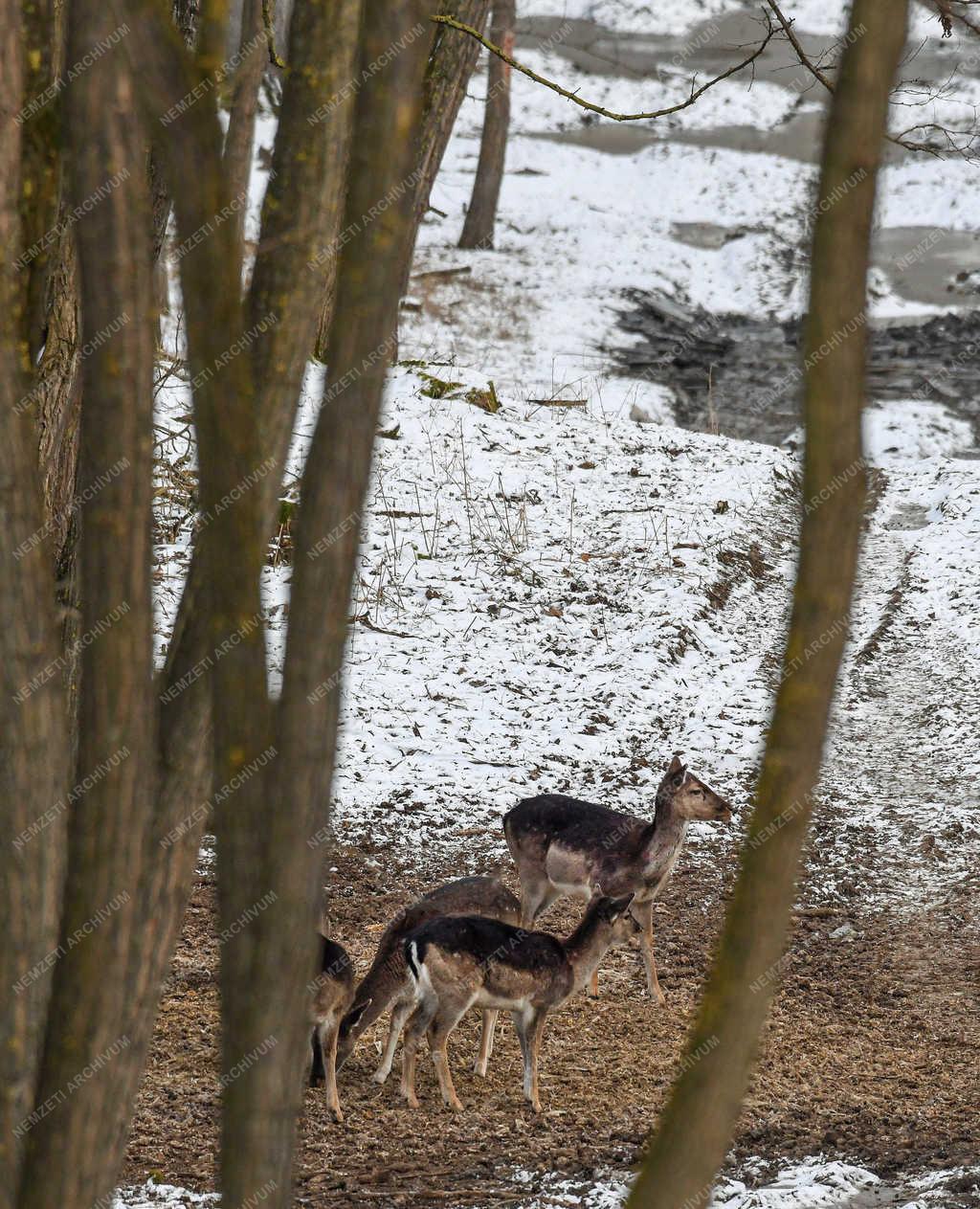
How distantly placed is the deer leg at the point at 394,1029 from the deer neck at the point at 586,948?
2.55ft

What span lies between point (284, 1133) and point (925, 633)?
10439 millimetres

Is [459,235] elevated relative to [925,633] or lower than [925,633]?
elevated

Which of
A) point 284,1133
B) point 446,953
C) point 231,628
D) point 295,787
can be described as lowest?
point 446,953

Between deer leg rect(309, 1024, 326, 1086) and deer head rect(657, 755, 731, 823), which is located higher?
deer head rect(657, 755, 731, 823)

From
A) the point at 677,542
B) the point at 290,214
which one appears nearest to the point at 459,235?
the point at 677,542

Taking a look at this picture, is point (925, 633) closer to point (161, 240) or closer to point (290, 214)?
point (161, 240)

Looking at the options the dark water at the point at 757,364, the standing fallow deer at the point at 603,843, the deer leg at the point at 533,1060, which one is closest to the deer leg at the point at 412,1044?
the deer leg at the point at 533,1060

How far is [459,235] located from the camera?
25.4 metres

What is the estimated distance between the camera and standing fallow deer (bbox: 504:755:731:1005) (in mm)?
6852

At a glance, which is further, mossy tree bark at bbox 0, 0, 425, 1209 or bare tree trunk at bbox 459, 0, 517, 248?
bare tree trunk at bbox 459, 0, 517, 248

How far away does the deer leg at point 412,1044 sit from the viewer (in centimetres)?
560

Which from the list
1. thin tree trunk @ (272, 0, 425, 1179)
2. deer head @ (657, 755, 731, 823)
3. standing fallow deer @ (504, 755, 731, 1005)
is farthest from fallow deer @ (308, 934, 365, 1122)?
thin tree trunk @ (272, 0, 425, 1179)

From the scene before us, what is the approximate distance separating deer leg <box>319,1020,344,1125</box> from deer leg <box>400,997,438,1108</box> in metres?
0.31

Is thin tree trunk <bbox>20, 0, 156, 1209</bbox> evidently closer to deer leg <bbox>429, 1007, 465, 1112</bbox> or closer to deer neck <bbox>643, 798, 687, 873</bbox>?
deer leg <bbox>429, 1007, 465, 1112</bbox>
